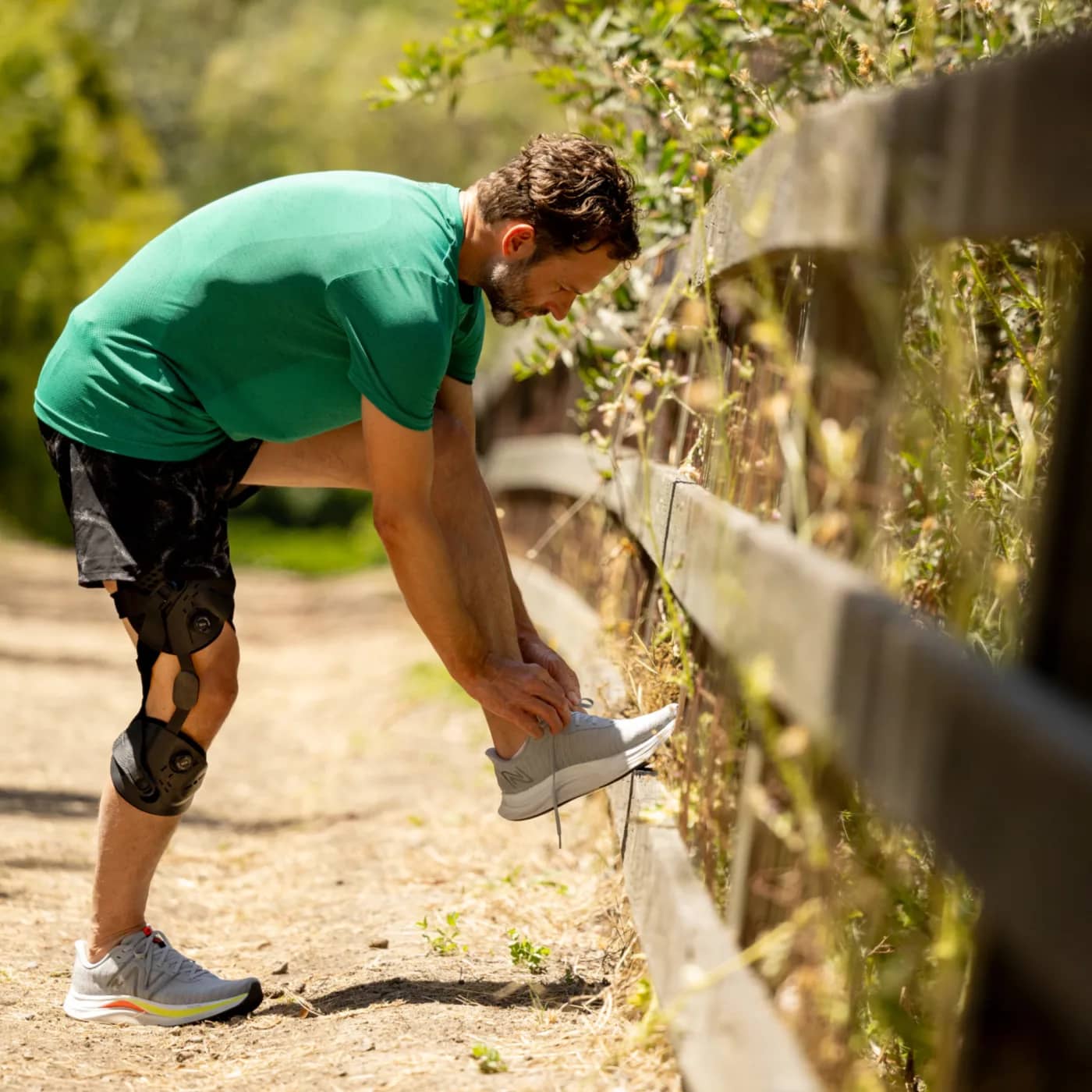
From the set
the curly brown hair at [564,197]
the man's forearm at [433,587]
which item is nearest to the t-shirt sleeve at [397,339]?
the man's forearm at [433,587]

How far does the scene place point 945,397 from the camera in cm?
200

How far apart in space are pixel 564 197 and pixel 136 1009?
1809mm

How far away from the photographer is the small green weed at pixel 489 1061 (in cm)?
234

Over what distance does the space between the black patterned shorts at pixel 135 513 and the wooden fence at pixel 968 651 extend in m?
1.45

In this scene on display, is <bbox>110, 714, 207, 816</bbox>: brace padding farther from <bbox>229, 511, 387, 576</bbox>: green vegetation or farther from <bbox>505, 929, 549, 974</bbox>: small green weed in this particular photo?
<bbox>229, 511, 387, 576</bbox>: green vegetation

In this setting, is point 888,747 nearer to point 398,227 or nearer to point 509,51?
point 398,227

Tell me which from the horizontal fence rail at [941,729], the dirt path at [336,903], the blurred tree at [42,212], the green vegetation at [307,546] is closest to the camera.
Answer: the horizontal fence rail at [941,729]

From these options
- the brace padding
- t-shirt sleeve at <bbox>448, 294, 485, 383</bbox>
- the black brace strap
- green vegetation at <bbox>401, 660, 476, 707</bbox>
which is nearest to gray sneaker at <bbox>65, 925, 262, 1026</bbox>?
the brace padding

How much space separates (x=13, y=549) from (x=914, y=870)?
1459 cm

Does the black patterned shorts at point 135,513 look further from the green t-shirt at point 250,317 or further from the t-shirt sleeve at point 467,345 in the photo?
the t-shirt sleeve at point 467,345

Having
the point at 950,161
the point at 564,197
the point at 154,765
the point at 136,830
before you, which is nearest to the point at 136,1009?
the point at 136,830

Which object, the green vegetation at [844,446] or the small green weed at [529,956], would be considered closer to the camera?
the green vegetation at [844,446]

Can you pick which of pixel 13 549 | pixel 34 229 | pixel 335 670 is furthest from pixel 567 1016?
pixel 34 229

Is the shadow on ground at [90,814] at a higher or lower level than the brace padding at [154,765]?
lower
